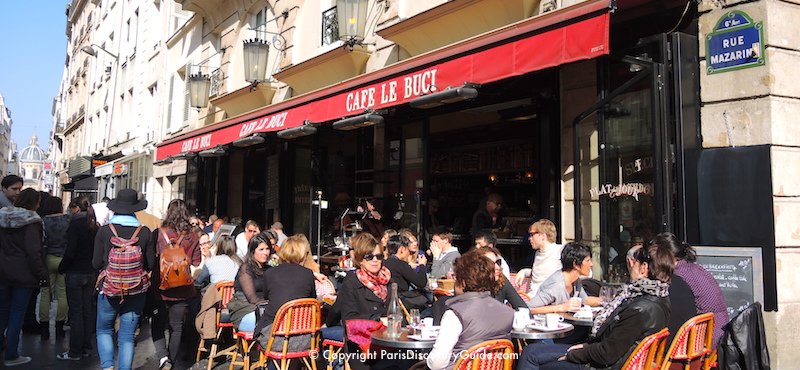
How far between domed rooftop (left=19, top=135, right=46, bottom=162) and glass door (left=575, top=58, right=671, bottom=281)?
134271mm

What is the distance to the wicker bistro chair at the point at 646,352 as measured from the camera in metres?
3.62

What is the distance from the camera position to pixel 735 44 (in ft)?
17.6

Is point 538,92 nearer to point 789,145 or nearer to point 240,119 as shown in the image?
point 789,145

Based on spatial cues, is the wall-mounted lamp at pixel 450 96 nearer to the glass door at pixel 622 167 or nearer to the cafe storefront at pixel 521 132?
the cafe storefront at pixel 521 132

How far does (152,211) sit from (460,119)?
13.3 metres

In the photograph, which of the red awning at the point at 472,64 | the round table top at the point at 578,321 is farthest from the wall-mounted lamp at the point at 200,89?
the round table top at the point at 578,321

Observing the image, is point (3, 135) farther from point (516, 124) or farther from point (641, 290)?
point (641, 290)

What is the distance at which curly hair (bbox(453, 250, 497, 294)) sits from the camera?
3854 mm

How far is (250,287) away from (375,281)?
51.1 inches

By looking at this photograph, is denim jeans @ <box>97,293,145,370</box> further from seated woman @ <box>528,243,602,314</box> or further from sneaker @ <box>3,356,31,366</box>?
seated woman @ <box>528,243,602,314</box>

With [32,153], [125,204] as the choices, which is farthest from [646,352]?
[32,153]

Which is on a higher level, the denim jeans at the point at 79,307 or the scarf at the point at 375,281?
the scarf at the point at 375,281

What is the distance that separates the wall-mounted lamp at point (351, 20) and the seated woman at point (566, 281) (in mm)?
5664

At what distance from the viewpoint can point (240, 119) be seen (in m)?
10.8
